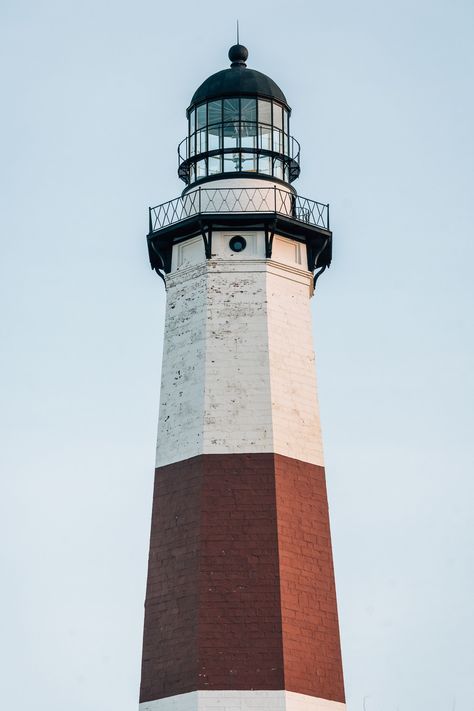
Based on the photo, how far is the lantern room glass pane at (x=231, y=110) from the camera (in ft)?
126

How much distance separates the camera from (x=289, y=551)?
114ft

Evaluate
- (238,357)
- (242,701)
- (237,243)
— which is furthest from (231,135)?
(242,701)

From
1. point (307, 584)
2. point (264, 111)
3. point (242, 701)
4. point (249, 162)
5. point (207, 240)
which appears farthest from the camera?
point (264, 111)

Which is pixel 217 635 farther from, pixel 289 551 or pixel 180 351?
pixel 180 351

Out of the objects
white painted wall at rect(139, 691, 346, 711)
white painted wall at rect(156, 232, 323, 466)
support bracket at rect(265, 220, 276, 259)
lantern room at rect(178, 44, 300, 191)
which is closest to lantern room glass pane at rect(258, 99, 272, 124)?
lantern room at rect(178, 44, 300, 191)

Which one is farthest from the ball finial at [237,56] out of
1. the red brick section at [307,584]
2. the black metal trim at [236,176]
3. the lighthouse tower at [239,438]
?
the red brick section at [307,584]

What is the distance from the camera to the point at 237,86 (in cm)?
3847

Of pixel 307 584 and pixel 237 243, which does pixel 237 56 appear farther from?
pixel 307 584

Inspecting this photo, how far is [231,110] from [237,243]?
3.16 metres

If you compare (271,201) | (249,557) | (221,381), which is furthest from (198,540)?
(271,201)

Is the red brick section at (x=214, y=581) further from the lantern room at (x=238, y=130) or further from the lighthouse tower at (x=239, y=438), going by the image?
the lantern room at (x=238, y=130)

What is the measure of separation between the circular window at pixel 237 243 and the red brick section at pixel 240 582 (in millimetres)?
4567

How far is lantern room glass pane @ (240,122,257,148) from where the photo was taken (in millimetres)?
38469

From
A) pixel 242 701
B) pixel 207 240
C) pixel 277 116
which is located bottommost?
pixel 242 701
